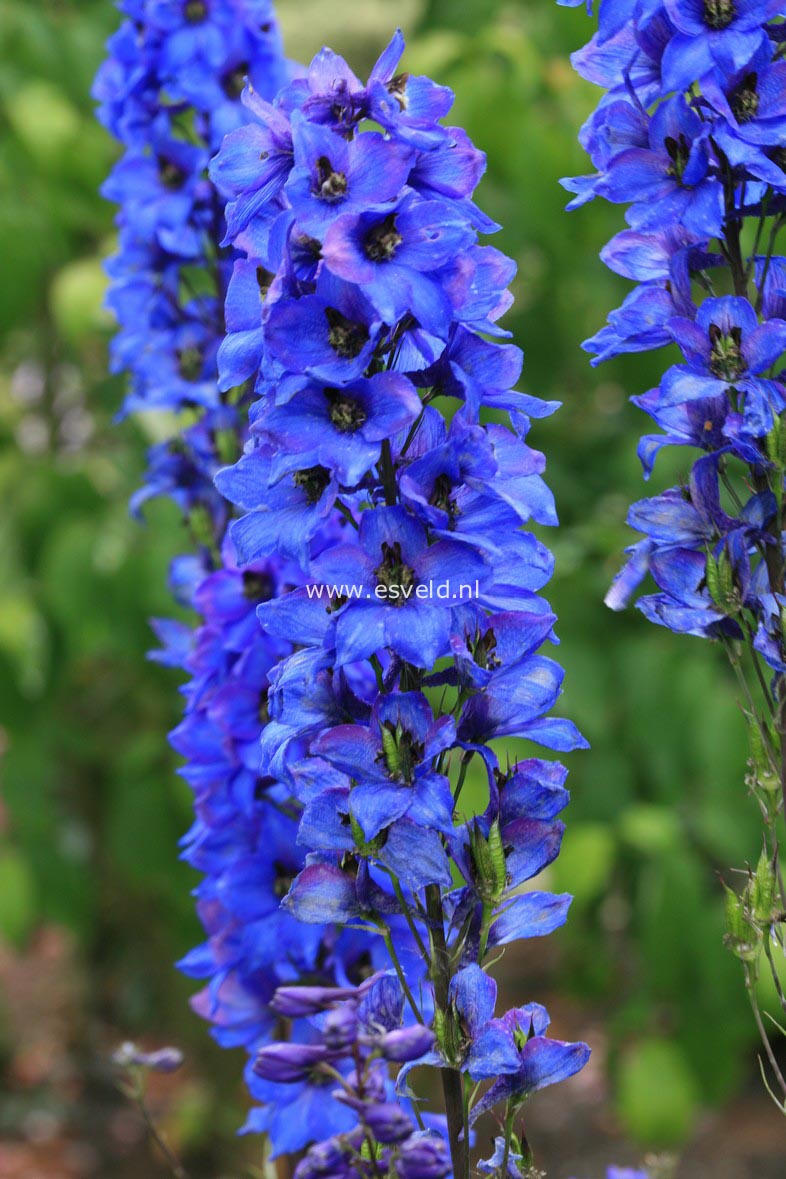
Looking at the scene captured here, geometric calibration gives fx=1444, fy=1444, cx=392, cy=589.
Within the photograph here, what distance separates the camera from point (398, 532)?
874 millimetres

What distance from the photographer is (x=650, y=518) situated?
3.35 ft

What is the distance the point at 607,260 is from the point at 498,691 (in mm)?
340

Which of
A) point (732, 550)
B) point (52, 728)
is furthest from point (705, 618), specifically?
point (52, 728)

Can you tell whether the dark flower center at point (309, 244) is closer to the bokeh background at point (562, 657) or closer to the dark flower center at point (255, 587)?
the dark flower center at point (255, 587)

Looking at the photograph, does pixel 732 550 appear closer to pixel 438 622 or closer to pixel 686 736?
pixel 438 622

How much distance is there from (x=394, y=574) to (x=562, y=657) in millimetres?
1404

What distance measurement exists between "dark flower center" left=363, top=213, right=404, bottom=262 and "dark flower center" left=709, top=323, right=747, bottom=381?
238 millimetres

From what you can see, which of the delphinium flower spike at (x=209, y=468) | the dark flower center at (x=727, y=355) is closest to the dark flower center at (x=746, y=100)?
the dark flower center at (x=727, y=355)

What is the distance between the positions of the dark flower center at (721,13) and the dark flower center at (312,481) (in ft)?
1.31

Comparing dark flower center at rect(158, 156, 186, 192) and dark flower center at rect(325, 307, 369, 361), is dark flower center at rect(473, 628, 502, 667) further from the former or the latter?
dark flower center at rect(158, 156, 186, 192)

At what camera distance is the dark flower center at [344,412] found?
2.89 feet

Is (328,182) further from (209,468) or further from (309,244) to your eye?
(209,468)

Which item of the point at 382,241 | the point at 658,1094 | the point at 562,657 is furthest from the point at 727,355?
the point at 658,1094

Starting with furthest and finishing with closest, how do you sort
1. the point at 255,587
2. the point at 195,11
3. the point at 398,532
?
the point at 195,11 < the point at 255,587 < the point at 398,532
